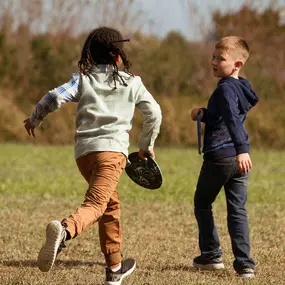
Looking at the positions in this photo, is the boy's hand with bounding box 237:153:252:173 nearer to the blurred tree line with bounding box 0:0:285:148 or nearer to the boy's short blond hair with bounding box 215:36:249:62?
the boy's short blond hair with bounding box 215:36:249:62

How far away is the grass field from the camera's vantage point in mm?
5033

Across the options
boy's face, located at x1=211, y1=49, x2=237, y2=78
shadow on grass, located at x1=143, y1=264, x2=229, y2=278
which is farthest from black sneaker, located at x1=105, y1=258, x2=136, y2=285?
boy's face, located at x1=211, y1=49, x2=237, y2=78

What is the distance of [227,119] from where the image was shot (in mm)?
4793

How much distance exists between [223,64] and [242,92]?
214 millimetres

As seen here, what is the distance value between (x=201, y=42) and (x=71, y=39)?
376cm

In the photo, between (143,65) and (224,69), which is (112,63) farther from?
(143,65)

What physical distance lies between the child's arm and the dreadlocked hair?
125mm

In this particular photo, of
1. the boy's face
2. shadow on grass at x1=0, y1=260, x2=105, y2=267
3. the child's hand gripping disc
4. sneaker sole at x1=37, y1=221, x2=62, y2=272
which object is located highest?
the boy's face

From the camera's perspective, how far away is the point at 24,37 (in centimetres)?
2177

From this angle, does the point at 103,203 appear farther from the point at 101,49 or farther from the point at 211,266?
the point at 211,266

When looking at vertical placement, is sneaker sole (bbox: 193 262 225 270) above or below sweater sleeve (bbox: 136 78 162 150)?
below

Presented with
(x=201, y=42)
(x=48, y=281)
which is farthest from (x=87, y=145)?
(x=201, y=42)

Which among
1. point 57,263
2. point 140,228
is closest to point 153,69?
point 140,228

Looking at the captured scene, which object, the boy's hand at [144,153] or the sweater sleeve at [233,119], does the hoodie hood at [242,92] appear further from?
the boy's hand at [144,153]
